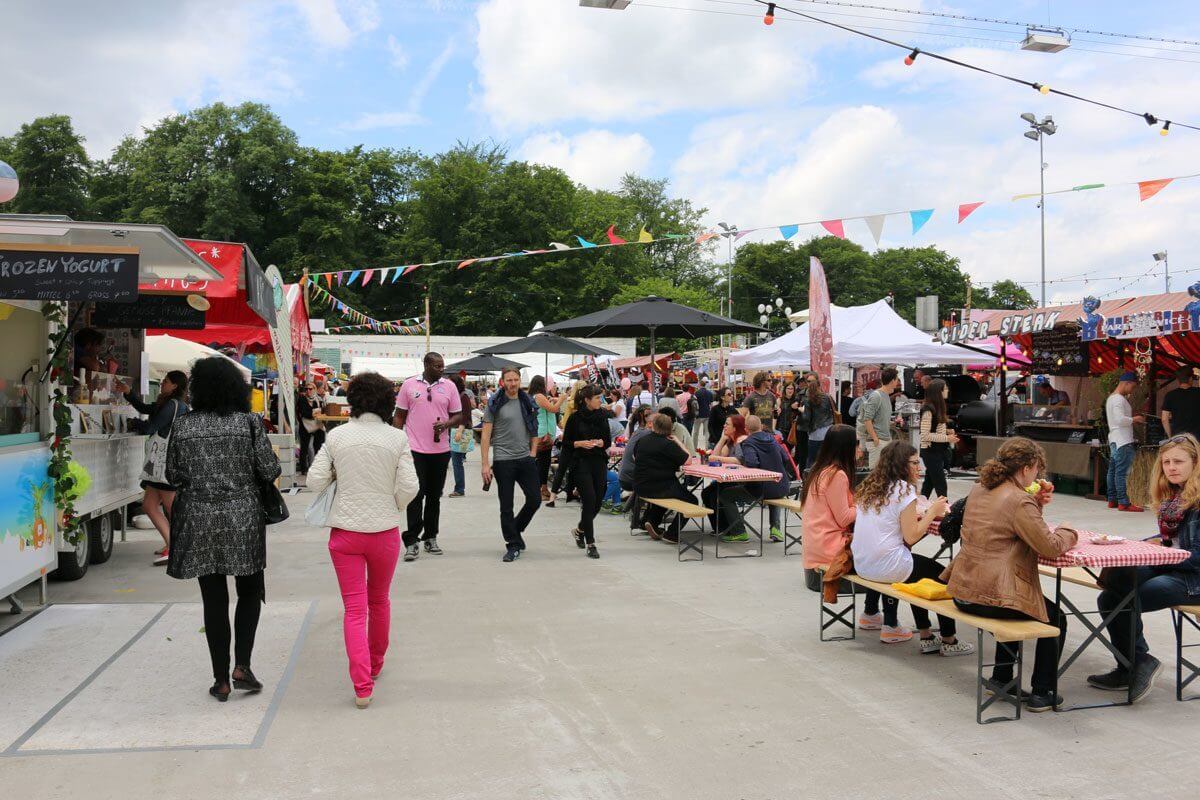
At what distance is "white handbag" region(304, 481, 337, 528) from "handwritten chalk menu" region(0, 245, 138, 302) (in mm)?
2028

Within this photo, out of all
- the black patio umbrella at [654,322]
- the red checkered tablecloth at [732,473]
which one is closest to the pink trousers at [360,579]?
the red checkered tablecloth at [732,473]

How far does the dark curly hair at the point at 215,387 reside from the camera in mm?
4594

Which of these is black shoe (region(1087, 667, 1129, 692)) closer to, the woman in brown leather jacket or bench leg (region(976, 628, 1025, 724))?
the woman in brown leather jacket

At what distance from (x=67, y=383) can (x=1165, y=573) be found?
7393mm

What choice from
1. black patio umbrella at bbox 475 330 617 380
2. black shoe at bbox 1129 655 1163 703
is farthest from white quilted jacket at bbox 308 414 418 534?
black patio umbrella at bbox 475 330 617 380

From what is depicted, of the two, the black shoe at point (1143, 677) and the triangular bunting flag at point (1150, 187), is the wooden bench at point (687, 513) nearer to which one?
the black shoe at point (1143, 677)

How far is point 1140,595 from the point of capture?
15.7ft

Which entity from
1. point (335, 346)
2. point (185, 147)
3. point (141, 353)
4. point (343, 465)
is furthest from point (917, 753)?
point (185, 147)

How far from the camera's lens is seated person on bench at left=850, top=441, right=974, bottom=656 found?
549cm

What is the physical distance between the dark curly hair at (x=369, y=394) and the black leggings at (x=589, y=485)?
4.26 m

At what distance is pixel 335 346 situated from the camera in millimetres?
39375

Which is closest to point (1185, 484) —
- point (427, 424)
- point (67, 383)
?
point (427, 424)

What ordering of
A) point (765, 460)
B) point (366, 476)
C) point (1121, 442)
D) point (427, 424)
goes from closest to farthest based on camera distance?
point (366, 476), point (427, 424), point (765, 460), point (1121, 442)

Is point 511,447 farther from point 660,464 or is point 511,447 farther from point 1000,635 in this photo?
point 1000,635
